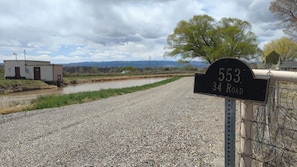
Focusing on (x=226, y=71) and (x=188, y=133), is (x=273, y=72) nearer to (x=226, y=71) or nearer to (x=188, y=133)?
(x=226, y=71)

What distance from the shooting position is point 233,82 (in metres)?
2.12

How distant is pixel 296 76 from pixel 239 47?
33.9m

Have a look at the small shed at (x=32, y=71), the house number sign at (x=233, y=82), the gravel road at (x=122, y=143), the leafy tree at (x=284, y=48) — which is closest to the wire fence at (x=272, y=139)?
the gravel road at (x=122, y=143)

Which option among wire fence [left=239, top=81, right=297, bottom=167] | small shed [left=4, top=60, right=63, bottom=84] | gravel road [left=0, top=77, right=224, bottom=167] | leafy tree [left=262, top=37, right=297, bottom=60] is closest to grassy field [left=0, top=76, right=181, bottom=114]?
gravel road [left=0, top=77, right=224, bottom=167]

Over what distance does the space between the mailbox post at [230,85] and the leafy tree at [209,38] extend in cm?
3157

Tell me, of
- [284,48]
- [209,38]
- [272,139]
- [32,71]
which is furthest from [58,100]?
[284,48]

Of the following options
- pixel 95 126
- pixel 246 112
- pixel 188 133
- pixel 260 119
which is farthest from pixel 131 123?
pixel 246 112

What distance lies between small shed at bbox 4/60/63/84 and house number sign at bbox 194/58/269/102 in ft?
151

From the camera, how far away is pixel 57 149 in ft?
17.9

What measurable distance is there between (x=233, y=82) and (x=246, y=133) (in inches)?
27.6

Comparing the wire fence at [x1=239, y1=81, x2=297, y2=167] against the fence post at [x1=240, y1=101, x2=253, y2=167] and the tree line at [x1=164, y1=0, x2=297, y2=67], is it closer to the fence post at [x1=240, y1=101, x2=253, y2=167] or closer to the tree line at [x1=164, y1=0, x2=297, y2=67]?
the fence post at [x1=240, y1=101, x2=253, y2=167]

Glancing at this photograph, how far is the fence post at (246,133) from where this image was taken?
247cm

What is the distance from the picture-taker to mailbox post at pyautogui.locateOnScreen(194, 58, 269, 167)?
2.00 m

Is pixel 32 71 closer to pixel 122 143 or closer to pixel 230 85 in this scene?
pixel 122 143
